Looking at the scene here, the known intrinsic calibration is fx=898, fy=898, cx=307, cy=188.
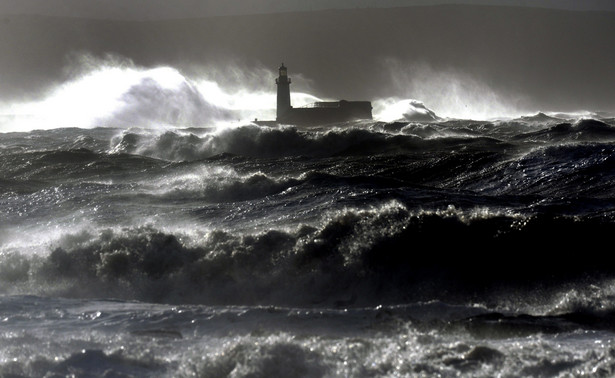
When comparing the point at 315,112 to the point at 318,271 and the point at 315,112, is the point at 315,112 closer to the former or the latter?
the point at 315,112

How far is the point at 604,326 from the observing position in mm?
5652

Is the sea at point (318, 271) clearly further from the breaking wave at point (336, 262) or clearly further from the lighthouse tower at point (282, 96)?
the lighthouse tower at point (282, 96)

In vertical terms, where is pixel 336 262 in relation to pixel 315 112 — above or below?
below

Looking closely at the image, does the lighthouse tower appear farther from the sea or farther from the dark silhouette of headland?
the sea

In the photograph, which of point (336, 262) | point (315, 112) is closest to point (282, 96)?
point (315, 112)

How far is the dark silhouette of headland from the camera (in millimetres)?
39656

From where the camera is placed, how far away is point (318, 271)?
7227 mm

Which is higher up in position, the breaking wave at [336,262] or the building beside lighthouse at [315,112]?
the building beside lighthouse at [315,112]

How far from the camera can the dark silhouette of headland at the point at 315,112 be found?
39.7 metres

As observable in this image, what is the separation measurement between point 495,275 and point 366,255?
42.1 inches

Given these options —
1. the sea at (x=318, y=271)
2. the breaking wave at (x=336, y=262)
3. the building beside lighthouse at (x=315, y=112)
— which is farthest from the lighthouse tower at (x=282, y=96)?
the breaking wave at (x=336, y=262)

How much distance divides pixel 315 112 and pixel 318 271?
33.0m

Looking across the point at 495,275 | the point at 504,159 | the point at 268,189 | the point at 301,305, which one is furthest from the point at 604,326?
the point at 504,159

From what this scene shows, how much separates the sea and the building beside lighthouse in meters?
24.4
